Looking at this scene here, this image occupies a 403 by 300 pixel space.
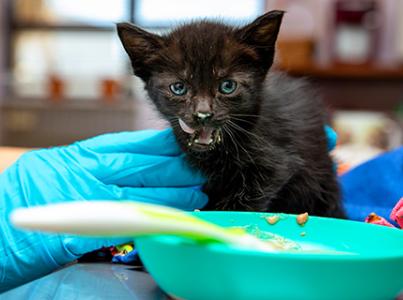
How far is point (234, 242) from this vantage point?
0.69m

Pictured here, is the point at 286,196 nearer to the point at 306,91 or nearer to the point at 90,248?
the point at 306,91

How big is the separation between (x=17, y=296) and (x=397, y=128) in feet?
10.8

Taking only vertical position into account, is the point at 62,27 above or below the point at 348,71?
above

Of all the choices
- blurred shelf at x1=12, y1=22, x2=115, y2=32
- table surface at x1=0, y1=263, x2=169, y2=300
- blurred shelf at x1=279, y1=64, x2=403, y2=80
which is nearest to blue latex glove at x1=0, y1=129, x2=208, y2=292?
table surface at x1=0, y1=263, x2=169, y2=300

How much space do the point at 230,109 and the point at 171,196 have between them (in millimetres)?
267

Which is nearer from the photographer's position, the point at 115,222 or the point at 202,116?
the point at 115,222

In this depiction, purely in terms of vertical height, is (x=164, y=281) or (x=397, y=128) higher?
(x=164, y=281)

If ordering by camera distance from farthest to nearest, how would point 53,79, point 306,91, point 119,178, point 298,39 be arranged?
1. point 53,79
2. point 298,39
3. point 306,91
4. point 119,178

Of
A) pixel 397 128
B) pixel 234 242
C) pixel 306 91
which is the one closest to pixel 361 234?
pixel 234 242

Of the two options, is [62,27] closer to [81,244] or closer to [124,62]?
[124,62]

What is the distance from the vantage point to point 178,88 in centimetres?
118

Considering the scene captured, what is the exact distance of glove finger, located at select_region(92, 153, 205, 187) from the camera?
129 cm

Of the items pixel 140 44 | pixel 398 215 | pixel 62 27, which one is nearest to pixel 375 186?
pixel 398 215

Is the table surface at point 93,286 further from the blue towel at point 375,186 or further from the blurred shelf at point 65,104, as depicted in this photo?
the blurred shelf at point 65,104
